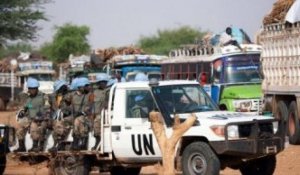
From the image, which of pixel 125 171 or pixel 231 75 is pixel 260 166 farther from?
pixel 231 75

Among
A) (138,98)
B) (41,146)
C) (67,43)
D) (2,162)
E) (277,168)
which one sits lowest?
(277,168)

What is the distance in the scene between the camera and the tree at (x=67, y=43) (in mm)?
77000

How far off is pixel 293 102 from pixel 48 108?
23.7 ft

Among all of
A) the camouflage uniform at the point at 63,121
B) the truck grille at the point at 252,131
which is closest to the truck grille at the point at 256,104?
the camouflage uniform at the point at 63,121

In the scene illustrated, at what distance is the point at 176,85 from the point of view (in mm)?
13594

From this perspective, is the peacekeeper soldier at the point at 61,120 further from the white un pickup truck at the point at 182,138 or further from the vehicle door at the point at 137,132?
the vehicle door at the point at 137,132

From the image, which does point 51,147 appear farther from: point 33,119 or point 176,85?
point 176,85

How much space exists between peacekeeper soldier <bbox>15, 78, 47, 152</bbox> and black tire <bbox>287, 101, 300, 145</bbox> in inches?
273

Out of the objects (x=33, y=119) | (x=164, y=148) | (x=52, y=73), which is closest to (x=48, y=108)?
(x=33, y=119)

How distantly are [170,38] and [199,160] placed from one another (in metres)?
82.0

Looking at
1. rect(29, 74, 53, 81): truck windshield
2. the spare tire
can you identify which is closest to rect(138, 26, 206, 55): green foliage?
rect(29, 74, 53, 81): truck windshield

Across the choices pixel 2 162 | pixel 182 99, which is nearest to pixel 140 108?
pixel 182 99

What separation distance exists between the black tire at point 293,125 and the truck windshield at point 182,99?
6.62 meters

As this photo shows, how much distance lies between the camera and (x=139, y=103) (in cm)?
1338
